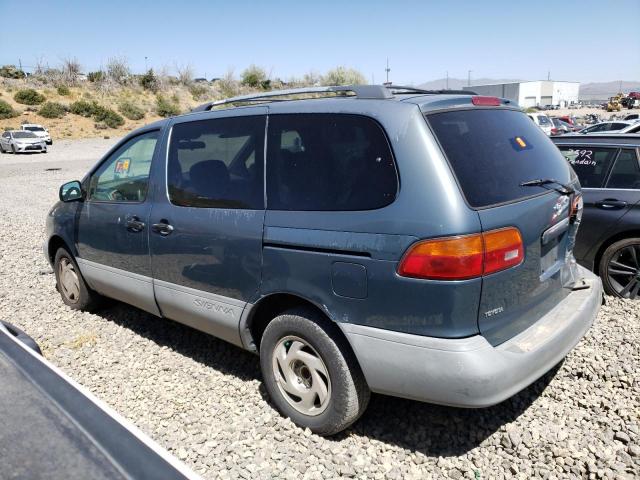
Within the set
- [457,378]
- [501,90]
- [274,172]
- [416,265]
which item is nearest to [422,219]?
[416,265]

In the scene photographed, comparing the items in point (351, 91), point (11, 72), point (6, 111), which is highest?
point (11, 72)

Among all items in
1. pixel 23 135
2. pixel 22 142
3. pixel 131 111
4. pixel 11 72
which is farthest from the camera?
pixel 11 72

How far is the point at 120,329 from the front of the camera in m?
4.69

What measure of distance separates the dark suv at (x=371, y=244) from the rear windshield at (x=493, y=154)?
0.01 metres

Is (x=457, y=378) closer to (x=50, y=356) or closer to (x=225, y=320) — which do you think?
(x=225, y=320)

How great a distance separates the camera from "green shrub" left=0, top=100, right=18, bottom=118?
43.3 meters

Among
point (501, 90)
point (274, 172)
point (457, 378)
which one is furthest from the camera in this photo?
point (501, 90)

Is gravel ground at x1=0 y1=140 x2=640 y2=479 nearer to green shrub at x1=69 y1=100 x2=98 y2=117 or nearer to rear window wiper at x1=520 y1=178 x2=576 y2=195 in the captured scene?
rear window wiper at x1=520 y1=178 x2=576 y2=195

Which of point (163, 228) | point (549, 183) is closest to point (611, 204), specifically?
point (549, 183)

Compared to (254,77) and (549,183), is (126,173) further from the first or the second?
(254,77)

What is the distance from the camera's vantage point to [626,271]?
4.75m

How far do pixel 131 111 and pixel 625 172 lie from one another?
51769 mm

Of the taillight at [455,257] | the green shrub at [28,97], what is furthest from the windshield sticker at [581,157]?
the green shrub at [28,97]

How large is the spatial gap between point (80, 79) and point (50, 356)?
63621 millimetres
